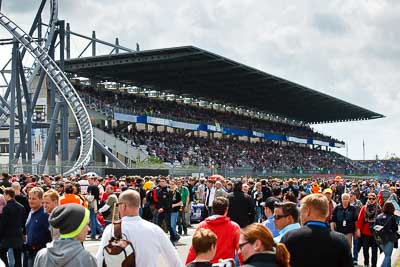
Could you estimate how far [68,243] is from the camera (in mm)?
5195

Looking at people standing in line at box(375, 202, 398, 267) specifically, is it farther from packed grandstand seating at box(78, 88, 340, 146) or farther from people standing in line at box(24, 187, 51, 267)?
packed grandstand seating at box(78, 88, 340, 146)

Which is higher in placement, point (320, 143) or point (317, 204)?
point (320, 143)

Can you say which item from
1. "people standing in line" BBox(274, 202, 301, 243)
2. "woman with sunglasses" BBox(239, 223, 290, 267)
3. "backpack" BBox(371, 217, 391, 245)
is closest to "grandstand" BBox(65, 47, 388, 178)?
"backpack" BBox(371, 217, 391, 245)

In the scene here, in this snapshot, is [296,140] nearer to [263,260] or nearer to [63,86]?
[63,86]

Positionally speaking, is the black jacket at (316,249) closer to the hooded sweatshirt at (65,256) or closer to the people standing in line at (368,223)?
the hooded sweatshirt at (65,256)

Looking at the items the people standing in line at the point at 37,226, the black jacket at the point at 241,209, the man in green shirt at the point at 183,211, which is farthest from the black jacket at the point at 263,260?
the man in green shirt at the point at 183,211

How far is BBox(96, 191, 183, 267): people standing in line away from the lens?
625 cm

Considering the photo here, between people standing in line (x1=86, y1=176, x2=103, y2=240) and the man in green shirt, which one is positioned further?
the man in green shirt

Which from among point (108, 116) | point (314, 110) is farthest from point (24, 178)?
point (314, 110)

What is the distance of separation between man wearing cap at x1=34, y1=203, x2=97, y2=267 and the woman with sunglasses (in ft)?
3.99

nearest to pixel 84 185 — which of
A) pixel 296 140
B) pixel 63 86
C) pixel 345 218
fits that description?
pixel 345 218

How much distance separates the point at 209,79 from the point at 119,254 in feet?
191

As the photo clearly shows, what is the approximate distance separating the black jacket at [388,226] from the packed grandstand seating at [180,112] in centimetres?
4618

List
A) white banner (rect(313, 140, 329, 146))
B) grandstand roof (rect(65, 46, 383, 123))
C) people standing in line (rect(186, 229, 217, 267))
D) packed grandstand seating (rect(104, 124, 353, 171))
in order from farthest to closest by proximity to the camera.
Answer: white banner (rect(313, 140, 329, 146)) → packed grandstand seating (rect(104, 124, 353, 171)) → grandstand roof (rect(65, 46, 383, 123)) → people standing in line (rect(186, 229, 217, 267))
